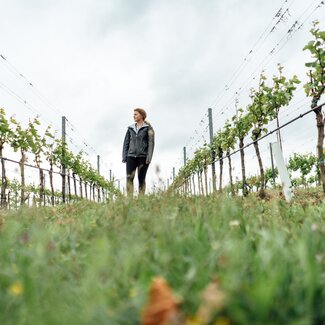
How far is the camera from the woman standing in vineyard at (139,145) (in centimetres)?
797

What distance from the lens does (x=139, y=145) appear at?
798 cm

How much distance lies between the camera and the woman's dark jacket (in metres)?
7.96

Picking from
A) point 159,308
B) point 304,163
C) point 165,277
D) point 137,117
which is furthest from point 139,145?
point 304,163

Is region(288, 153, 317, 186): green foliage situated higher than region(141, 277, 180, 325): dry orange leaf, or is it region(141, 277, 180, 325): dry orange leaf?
region(288, 153, 317, 186): green foliage

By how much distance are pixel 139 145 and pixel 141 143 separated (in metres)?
0.06

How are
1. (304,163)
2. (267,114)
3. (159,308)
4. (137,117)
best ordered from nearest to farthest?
(159,308), (137,117), (267,114), (304,163)

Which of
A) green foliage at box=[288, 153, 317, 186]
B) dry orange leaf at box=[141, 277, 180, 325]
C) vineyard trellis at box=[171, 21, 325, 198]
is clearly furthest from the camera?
green foliage at box=[288, 153, 317, 186]

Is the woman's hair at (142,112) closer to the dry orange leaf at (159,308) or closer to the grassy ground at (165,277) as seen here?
the grassy ground at (165,277)

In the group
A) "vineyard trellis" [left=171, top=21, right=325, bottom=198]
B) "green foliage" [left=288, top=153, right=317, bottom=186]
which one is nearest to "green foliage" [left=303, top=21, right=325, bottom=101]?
"vineyard trellis" [left=171, top=21, right=325, bottom=198]

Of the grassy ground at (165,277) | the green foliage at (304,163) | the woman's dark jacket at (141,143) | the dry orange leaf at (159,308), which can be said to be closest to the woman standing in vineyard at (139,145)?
the woman's dark jacket at (141,143)

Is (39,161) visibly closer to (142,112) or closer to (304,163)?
(142,112)

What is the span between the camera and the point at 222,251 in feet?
4.93

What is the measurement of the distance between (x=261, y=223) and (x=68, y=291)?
1.40 meters

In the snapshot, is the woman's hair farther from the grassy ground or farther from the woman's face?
the grassy ground
